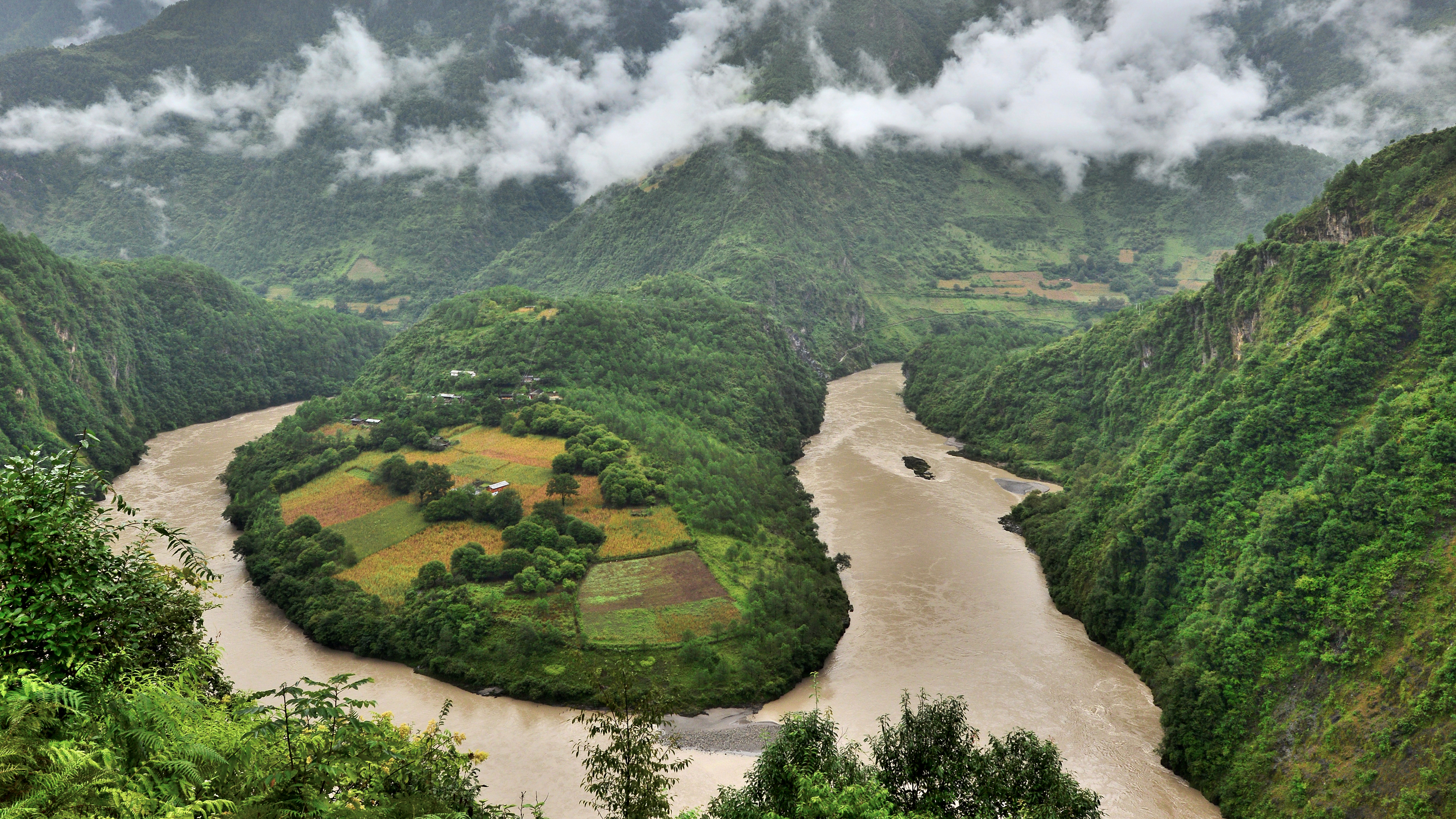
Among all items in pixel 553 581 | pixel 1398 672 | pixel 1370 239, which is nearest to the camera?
pixel 1398 672

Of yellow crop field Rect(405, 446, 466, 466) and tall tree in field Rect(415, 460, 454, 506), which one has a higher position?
yellow crop field Rect(405, 446, 466, 466)

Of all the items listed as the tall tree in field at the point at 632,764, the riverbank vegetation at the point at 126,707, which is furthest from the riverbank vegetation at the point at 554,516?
the riverbank vegetation at the point at 126,707

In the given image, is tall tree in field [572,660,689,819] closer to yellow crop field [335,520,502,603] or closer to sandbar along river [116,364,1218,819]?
sandbar along river [116,364,1218,819]

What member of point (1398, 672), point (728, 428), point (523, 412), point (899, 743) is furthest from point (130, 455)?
point (1398, 672)

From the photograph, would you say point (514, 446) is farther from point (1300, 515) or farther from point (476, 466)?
point (1300, 515)

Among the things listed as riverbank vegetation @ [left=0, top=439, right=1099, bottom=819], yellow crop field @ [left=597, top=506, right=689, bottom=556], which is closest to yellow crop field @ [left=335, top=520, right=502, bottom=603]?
yellow crop field @ [left=597, top=506, right=689, bottom=556]

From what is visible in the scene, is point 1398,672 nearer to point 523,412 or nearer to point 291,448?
point 523,412

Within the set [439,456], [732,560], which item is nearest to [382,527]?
[439,456]
